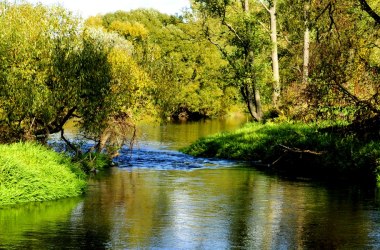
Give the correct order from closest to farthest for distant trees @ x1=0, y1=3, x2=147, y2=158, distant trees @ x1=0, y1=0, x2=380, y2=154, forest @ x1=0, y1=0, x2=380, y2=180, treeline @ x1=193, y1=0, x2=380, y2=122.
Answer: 1. treeline @ x1=193, y1=0, x2=380, y2=122
2. forest @ x1=0, y1=0, x2=380, y2=180
3. distant trees @ x1=0, y1=0, x2=380, y2=154
4. distant trees @ x1=0, y1=3, x2=147, y2=158

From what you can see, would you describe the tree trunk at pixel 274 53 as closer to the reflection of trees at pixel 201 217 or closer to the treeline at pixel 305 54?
the treeline at pixel 305 54

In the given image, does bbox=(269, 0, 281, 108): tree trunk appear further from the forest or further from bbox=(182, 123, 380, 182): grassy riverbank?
the forest

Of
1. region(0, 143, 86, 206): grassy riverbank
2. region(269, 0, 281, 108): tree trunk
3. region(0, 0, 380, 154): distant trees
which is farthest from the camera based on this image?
region(269, 0, 281, 108): tree trunk

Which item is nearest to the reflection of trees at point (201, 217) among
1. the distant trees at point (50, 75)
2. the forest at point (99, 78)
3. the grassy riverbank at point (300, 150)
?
the forest at point (99, 78)

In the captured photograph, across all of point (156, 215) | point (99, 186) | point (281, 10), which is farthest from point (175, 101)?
point (156, 215)

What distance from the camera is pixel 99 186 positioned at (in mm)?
30125

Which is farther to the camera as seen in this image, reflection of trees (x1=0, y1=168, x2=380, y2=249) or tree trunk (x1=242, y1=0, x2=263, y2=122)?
tree trunk (x1=242, y1=0, x2=263, y2=122)

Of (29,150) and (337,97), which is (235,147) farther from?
(29,150)

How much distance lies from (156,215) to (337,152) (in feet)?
57.7

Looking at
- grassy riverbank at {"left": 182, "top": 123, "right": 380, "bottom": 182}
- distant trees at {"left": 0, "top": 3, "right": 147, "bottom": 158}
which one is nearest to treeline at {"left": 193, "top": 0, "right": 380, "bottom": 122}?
grassy riverbank at {"left": 182, "top": 123, "right": 380, "bottom": 182}

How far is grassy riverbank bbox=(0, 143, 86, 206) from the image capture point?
78.5 ft

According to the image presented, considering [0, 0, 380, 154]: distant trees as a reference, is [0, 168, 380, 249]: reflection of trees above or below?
below

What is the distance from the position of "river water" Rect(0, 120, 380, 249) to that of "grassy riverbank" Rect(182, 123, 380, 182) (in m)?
3.45

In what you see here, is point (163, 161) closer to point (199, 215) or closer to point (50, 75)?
point (50, 75)
